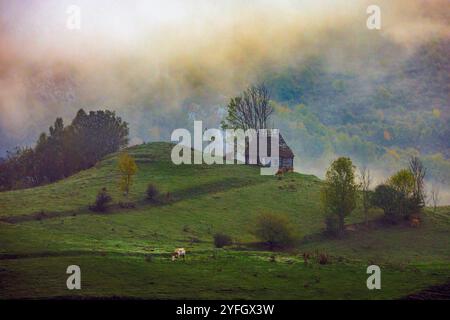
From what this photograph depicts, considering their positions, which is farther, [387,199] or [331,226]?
[387,199]

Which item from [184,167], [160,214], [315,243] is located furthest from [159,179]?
[315,243]

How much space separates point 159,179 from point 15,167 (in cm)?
5917

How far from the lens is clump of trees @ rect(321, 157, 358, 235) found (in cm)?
9544

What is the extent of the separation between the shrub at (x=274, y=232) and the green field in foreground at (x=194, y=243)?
167cm

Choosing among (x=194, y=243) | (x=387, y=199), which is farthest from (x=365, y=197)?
(x=194, y=243)

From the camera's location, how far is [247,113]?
149m

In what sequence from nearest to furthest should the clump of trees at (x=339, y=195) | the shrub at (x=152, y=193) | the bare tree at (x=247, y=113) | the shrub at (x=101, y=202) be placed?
the shrub at (x=101, y=202) < the clump of trees at (x=339, y=195) < the shrub at (x=152, y=193) < the bare tree at (x=247, y=113)

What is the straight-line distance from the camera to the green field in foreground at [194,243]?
180 ft

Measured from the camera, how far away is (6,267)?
59.6 metres

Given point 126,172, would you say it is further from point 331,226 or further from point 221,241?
point 331,226

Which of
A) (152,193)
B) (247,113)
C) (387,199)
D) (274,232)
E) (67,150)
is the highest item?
(247,113)

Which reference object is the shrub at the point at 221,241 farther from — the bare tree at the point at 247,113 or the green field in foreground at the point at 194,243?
the bare tree at the point at 247,113

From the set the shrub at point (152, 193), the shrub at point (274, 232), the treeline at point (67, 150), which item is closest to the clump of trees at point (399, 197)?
the shrub at point (274, 232)

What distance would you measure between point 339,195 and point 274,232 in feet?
61.6
